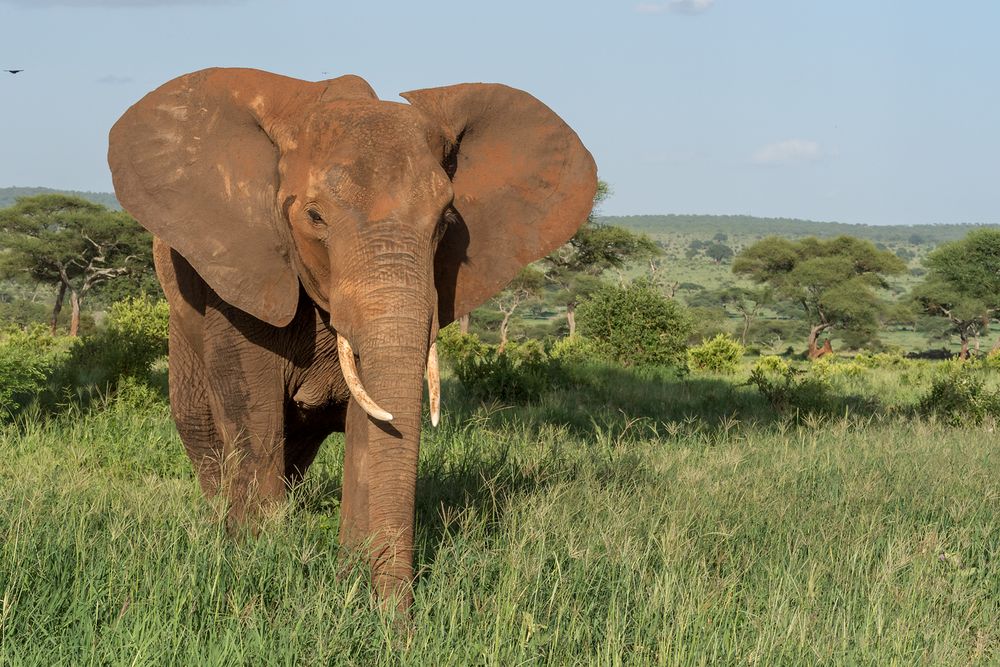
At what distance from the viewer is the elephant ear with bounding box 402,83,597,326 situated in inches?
183

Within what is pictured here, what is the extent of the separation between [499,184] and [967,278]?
42566mm

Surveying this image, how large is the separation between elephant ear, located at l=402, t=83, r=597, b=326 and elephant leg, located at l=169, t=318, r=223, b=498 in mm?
1847

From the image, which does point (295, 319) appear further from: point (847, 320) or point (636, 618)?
point (847, 320)

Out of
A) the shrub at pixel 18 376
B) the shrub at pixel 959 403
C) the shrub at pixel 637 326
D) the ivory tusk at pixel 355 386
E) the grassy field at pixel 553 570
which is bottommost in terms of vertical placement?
the shrub at pixel 637 326

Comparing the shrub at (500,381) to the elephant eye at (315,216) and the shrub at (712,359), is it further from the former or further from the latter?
the shrub at (712,359)

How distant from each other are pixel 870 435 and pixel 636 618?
16.3 ft

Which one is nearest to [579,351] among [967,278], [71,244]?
[71,244]

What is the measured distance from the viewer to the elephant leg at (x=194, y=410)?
5.88 meters

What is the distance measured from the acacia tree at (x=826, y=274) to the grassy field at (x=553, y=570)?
1725 inches

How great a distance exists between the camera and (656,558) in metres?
4.45

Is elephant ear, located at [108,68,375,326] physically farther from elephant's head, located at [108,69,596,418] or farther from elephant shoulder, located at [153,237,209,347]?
elephant shoulder, located at [153,237,209,347]

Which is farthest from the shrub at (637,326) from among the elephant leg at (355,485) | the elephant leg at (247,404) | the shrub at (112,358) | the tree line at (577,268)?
the tree line at (577,268)

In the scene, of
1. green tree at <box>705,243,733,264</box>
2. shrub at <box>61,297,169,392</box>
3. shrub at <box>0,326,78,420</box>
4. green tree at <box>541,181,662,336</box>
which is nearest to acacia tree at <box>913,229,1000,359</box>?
green tree at <box>541,181,662,336</box>

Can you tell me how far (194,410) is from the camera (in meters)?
6.04
